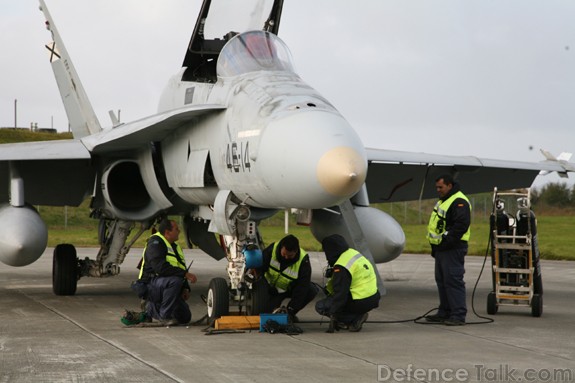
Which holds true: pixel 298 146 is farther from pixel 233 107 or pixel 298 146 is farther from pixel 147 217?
pixel 147 217

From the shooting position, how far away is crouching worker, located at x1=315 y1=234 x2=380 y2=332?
31.8 ft

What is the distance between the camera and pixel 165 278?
10.3 meters

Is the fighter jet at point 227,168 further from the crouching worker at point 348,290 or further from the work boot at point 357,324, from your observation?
the work boot at point 357,324

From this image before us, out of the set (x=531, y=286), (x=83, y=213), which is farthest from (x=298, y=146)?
(x=83, y=213)

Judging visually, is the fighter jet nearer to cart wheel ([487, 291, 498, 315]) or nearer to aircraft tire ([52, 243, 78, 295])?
aircraft tire ([52, 243, 78, 295])

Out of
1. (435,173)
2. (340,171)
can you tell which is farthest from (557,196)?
(340,171)

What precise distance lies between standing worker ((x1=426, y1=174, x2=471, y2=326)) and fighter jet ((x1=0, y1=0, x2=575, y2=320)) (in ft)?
4.27

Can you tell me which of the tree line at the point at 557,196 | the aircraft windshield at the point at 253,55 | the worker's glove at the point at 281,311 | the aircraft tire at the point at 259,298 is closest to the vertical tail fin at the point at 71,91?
the aircraft windshield at the point at 253,55

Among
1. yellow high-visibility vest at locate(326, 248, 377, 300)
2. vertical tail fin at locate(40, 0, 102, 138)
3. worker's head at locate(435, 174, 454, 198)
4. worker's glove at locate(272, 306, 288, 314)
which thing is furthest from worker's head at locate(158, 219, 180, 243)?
vertical tail fin at locate(40, 0, 102, 138)

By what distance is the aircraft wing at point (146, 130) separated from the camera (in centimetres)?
1070

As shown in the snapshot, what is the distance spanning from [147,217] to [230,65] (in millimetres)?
3088

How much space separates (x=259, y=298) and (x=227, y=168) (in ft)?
4.89

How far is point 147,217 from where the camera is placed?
13.1 meters

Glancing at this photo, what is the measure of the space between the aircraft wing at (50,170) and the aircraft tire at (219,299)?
3469 mm
